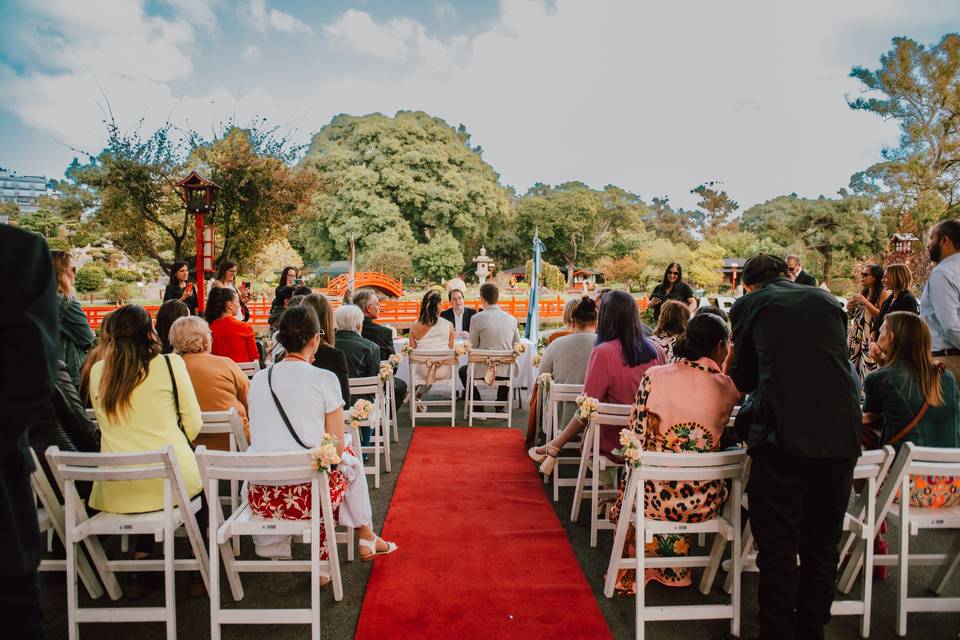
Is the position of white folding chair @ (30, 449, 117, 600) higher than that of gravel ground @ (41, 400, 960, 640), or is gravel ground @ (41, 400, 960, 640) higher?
white folding chair @ (30, 449, 117, 600)

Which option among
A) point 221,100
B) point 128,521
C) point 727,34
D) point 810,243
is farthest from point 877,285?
point 810,243

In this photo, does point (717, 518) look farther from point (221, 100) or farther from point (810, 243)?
point (810, 243)

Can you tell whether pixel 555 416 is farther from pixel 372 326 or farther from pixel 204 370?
pixel 204 370

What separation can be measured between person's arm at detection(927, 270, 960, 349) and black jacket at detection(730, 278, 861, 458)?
5.79ft

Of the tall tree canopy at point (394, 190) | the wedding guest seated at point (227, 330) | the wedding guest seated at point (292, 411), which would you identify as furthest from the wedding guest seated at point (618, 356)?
the tall tree canopy at point (394, 190)

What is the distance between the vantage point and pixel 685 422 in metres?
2.63

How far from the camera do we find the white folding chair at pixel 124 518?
2248 mm

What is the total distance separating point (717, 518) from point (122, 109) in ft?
40.4

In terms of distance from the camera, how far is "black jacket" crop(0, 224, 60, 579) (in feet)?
3.72

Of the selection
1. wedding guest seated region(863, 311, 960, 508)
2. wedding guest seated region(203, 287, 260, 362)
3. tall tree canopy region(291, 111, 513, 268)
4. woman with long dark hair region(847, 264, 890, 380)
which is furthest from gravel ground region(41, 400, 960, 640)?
tall tree canopy region(291, 111, 513, 268)

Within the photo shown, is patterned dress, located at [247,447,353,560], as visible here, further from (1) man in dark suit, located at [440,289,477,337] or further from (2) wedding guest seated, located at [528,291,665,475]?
(1) man in dark suit, located at [440,289,477,337]

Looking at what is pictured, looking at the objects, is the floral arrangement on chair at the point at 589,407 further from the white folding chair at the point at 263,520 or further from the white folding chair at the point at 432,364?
the white folding chair at the point at 432,364

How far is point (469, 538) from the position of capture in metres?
3.38

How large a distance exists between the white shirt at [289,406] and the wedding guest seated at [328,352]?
82 centimetres
